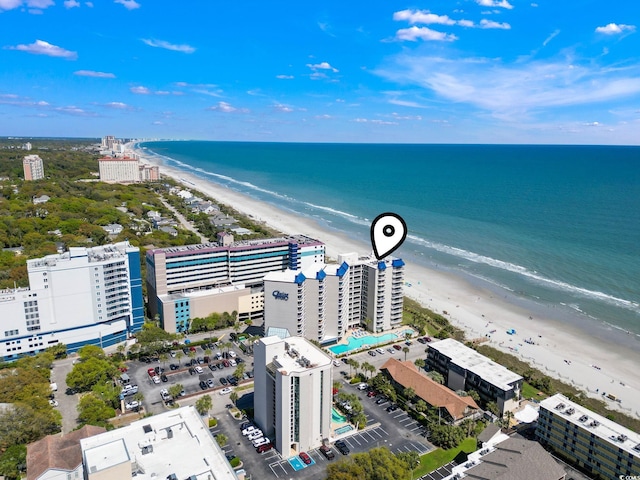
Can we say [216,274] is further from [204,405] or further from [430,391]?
[430,391]

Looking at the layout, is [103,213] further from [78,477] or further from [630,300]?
[630,300]

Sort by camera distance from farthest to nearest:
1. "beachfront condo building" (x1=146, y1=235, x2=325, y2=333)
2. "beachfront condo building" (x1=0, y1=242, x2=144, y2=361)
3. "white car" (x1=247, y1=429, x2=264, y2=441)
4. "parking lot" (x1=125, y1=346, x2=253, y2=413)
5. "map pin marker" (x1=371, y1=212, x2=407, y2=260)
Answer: "beachfront condo building" (x1=146, y1=235, x2=325, y2=333), "beachfront condo building" (x1=0, y1=242, x2=144, y2=361), "parking lot" (x1=125, y1=346, x2=253, y2=413), "white car" (x1=247, y1=429, x2=264, y2=441), "map pin marker" (x1=371, y1=212, x2=407, y2=260)

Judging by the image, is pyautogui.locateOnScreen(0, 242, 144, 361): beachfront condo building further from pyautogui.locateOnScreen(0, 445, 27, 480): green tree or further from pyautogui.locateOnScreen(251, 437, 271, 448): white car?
pyautogui.locateOnScreen(251, 437, 271, 448): white car

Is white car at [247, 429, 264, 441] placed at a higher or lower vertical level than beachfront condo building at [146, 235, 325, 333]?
lower

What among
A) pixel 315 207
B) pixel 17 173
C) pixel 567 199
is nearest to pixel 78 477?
pixel 315 207

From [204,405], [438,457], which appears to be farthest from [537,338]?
[204,405]

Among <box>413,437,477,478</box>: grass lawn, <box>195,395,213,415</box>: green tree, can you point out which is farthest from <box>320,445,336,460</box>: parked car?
<box>195,395,213,415</box>: green tree

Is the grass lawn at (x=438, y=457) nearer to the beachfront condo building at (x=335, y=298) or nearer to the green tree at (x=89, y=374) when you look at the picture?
the beachfront condo building at (x=335, y=298)
